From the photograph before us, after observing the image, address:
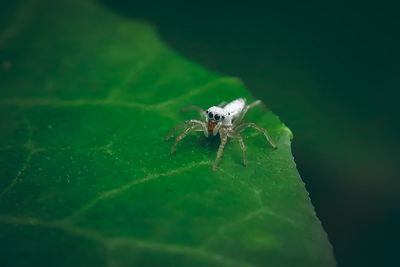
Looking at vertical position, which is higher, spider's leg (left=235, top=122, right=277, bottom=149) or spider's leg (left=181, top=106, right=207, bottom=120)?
spider's leg (left=181, top=106, right=207, bottom=120)

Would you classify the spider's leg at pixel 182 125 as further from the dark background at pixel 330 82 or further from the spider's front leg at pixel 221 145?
the dark background at pixel 330 82

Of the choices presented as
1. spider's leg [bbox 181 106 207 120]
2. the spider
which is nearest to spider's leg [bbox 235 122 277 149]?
the spider

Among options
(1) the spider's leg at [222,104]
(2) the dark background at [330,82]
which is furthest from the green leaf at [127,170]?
(2) the dark background at [330,82]

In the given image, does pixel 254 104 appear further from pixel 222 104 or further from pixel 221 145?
pixel 221 145

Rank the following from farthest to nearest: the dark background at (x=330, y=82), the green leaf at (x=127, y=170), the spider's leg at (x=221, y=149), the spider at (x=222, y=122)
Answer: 1. the spider at (x=222, y=122)
2. the dark background at (x=330, y=82)
3. the spider's leg at (x=221, y=149)
4. the green leaf at (x=127, y=170)

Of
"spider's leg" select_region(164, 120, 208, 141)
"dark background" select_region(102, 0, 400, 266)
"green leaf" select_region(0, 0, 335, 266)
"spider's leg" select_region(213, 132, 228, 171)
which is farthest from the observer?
"spider's leg" select_region(164, 120, 208, 141)

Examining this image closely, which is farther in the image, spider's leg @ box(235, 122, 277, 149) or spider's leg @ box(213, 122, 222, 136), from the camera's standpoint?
spider's leg @ box(213, 122, 222, 136)

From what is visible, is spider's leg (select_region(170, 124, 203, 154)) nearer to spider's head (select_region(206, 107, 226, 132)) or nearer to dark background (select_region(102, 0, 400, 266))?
spider's head (select_region(206, 107, 226, 132))
